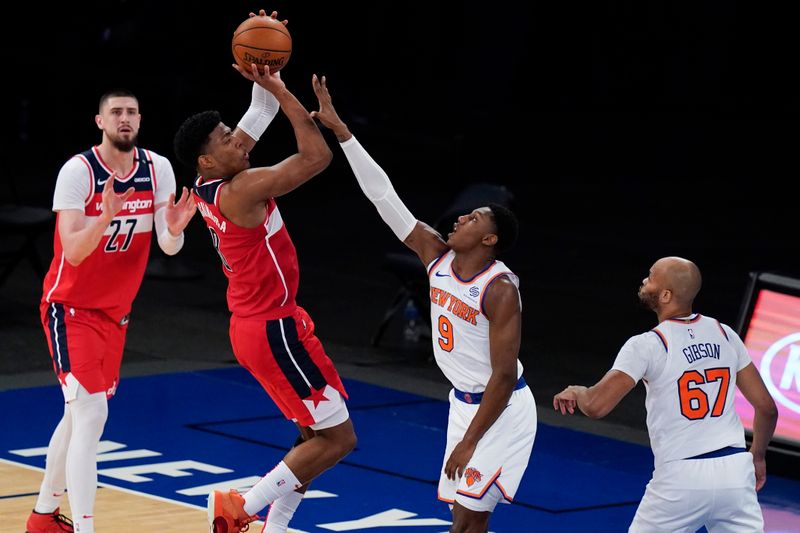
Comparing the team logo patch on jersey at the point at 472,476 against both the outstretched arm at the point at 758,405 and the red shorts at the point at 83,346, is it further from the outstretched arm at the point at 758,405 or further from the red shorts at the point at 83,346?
the red shorts at the point at 83,346

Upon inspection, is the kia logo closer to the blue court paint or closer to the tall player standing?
the blue court paint

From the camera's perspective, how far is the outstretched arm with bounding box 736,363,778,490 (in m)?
5.95

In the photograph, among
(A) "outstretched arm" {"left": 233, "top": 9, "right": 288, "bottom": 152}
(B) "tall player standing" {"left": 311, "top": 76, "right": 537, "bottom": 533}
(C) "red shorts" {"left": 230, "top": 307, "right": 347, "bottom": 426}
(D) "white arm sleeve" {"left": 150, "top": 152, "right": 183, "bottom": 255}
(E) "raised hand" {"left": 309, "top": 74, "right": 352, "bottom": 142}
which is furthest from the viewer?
(D) "white arm sleeve" {"left": 150, "top": 152, "right": 183, "bottom": 255}

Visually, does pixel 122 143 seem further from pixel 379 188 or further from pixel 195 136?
pixel 379 188

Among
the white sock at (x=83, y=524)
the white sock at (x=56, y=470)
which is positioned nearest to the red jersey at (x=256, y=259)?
the white sock at (x=56, y=470)

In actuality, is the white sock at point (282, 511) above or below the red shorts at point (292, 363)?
below

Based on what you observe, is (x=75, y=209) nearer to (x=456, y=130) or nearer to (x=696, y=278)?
(x=696, y=278)

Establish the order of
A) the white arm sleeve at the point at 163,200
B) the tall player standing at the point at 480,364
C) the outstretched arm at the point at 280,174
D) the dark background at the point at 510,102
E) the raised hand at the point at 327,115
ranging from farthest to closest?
the dark background at the point at 510,102 → the white arm sleeve at the point at 163,200 → the outstretched arm at the point at 280,174 → the raised hand at the point at 327,115 → the tall player standing at the point at 480,364

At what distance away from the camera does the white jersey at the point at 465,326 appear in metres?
6.20

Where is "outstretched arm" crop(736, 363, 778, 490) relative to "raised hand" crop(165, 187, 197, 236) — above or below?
below

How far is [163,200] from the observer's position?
7.30 metres

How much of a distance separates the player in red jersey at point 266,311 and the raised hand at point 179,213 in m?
0.13

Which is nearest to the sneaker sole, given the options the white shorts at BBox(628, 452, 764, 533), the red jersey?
the red jersey

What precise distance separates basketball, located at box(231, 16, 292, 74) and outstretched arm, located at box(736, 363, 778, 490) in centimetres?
254
